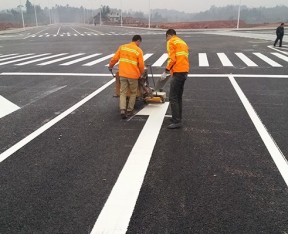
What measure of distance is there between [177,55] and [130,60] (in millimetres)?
1214

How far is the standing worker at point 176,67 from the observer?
6.29 m

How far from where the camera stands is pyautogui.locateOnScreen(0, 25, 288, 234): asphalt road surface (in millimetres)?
3535

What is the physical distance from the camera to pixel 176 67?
20.8ft

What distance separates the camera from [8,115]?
7535mm

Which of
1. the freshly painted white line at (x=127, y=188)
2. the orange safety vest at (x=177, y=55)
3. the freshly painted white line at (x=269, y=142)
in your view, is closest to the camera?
the freshly painted white line at (x=127, y=188)

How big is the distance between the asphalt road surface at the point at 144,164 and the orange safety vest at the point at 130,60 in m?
1.09

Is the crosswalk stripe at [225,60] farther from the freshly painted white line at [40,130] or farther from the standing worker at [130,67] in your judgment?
the standing worker at [130,67]

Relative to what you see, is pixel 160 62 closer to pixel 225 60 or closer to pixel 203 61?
pixel 203 61

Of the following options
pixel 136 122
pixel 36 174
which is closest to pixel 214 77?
pixel 136 122

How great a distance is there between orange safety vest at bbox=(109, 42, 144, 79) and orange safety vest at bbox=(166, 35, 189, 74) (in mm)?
915

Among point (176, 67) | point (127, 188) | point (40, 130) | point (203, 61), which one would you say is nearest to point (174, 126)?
point (176, 67)

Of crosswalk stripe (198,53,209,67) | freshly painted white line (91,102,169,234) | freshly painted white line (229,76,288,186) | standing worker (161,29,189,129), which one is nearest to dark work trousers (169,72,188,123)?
standing worker (161,29,189,129)

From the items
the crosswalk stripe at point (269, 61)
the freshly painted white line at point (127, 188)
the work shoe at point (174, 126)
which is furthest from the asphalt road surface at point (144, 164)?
the crosswalk stripe at point (269, 61)

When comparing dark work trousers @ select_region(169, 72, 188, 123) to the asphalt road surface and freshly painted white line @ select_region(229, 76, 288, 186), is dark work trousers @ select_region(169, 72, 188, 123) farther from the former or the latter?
freshly painted white line @ select_region(229, 76, 288, 186)
